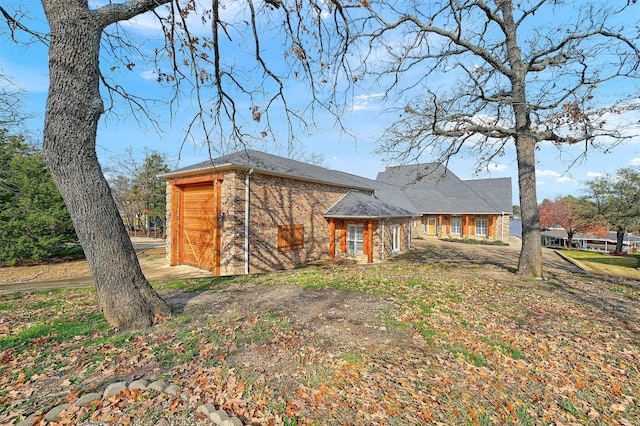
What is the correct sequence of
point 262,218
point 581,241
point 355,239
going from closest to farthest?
point 262,218
point 355,239
point 581,241

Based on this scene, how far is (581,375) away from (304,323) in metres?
3.78

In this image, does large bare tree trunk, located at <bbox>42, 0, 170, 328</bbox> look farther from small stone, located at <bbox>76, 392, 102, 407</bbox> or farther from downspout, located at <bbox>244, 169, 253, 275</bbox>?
downspout, located at <bbox>244, 169, 253, 275</bbox>

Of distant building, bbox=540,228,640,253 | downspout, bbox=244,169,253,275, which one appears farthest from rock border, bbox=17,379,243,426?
distant building, bbox=540,228,640,253

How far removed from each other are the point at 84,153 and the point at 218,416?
384 centimetres

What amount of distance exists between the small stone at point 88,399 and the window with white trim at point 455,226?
2762cm

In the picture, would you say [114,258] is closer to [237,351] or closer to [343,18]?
[237,351]

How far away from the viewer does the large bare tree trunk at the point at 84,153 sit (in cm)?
362

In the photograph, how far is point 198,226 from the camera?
10719mm

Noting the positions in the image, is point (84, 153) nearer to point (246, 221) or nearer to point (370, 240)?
point (246, 221)

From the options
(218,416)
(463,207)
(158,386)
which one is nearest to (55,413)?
(158,386)

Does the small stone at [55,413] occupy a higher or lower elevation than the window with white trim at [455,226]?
lower

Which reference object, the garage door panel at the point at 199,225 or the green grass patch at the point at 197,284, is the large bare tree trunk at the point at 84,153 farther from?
the garage door panel at the point at 199,225

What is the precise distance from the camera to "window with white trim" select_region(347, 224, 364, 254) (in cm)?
1441

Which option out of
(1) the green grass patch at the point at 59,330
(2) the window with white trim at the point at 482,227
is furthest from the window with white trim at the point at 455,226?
(1) the green grass patch at the point at 59,330
